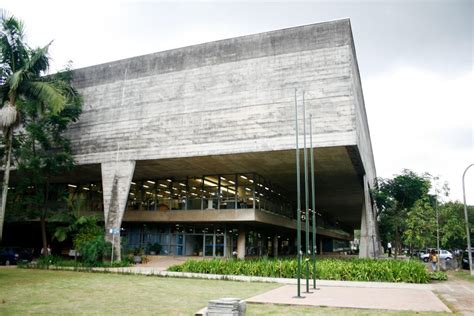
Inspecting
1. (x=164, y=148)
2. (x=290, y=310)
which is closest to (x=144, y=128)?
(x=164, y=148)

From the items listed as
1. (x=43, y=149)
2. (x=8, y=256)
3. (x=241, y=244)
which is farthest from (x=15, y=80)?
(x=241, y=244)

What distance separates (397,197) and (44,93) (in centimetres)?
3633

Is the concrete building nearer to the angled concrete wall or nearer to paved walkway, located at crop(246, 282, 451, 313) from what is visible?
the angled concrete wall

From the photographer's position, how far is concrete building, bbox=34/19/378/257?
24.9 metres

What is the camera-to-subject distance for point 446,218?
3256 centimetres

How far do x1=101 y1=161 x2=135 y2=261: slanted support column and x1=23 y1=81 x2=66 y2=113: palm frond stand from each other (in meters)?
8.37

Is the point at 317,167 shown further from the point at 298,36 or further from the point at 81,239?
the point at 81,239

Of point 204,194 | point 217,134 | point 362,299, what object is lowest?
point 362,299

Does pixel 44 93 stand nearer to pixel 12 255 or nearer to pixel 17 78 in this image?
pixel 17 78

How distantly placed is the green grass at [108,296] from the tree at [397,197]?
2811 cm

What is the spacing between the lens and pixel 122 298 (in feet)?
41.8

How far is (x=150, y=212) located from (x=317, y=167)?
1518 centimetres

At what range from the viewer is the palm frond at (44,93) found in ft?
72.5

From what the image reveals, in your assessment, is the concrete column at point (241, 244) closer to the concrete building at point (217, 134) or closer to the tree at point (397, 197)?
the concrete building at point (217, 134)
